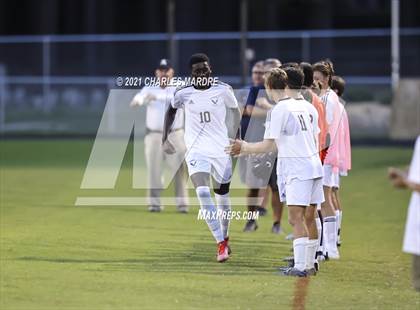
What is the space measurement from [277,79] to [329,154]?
2.04 meters

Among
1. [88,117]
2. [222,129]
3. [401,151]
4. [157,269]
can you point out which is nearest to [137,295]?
[157,269]

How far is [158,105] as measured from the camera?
1778cm

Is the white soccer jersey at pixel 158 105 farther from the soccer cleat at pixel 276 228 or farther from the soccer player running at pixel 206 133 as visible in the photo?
the soccer player running at pixel 206 133

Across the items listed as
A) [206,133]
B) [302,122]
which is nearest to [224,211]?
[206,133]

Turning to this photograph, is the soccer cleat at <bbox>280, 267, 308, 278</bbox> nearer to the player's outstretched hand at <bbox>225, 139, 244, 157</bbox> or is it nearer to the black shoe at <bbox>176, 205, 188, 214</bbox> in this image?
the player's outstretched hand at <bbox>225, 139, 244, 157</bbox>

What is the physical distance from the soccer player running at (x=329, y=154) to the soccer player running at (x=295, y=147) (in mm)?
1376

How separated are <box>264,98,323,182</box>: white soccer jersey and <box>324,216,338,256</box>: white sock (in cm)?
163

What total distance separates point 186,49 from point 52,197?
1824 cm

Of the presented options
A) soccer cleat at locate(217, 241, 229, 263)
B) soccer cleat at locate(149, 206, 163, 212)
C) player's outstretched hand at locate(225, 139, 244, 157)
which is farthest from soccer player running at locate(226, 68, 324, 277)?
soccer cleat at locate(149, 206, 163, 212)

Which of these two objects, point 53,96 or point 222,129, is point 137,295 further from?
point 53,96

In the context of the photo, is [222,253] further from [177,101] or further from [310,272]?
[177,101]

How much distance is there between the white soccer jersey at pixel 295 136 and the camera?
1105 cm

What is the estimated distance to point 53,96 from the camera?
3700 centimetres

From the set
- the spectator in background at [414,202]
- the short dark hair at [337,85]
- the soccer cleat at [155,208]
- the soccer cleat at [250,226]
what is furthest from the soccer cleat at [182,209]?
the spectator in background at [414,202]
